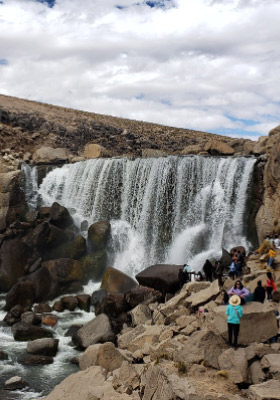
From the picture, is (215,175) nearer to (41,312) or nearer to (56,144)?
(41,312)

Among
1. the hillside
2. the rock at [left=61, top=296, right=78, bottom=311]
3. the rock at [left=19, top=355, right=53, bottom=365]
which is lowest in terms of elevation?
the rock at [left=19, top=355, right=53, bottom=365]

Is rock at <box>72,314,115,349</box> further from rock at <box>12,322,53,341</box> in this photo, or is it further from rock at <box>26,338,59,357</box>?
rock at <box>12,322,53,341</box>

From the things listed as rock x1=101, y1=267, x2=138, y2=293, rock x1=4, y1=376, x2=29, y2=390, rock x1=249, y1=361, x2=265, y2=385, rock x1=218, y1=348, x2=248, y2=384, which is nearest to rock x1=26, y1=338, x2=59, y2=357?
rock x1=4, y1=376, x2=29, y2=390

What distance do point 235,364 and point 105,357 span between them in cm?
543

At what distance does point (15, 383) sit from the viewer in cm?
1319

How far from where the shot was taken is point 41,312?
20391mm

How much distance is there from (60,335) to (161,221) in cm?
1030

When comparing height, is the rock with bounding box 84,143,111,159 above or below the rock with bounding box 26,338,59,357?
above

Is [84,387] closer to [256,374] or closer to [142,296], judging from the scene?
[256,374]

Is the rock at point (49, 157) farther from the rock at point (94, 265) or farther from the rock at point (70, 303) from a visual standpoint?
the rock at point (70, 303)

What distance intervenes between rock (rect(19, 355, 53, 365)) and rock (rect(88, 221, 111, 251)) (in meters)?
11.5

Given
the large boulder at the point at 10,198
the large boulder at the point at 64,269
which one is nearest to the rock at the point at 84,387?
the large boulder at the point at 64,269

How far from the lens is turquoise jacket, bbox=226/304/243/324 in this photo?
1022cm

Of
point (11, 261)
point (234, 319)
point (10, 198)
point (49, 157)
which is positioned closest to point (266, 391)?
point (234, 319)
